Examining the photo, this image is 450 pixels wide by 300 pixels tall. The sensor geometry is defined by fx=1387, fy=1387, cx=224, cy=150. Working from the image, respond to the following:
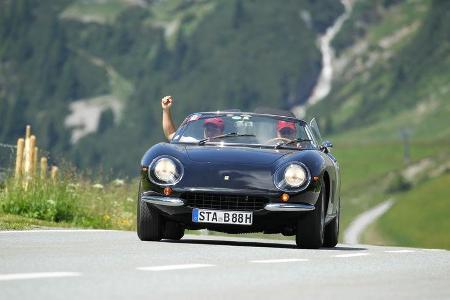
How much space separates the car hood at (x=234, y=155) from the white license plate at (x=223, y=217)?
641 millimetres

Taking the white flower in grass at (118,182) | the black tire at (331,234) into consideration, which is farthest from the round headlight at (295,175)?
the white flower in grass at (118,182)

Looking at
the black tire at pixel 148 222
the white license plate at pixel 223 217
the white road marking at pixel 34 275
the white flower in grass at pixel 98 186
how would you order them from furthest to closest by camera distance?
the white flower in grass at pixel 98 186 < the black tire at pixel 148 222 < the white license plate at pixel 223 217 < the white road marking at pixel 34 275

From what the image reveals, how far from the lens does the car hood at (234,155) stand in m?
16.0

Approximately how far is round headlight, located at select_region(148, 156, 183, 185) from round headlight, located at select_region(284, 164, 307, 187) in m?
1.21

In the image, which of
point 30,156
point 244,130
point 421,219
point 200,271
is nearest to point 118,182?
point 30,156

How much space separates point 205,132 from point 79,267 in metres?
5.99

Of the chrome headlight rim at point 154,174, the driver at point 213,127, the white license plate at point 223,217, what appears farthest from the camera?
the driver at point 213,127

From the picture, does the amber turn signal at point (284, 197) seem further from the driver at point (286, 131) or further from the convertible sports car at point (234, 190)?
the driver at point (286, 131)

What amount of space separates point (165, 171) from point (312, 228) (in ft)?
5.99

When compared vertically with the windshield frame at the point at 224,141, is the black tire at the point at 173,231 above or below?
below

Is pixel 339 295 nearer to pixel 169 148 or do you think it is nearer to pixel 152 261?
pixel 152 261

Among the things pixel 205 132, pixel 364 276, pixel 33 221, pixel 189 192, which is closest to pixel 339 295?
pixel 364 276

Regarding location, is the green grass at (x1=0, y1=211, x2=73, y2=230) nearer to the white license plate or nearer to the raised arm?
the raised arm

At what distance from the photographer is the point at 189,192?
1566 centimetres
